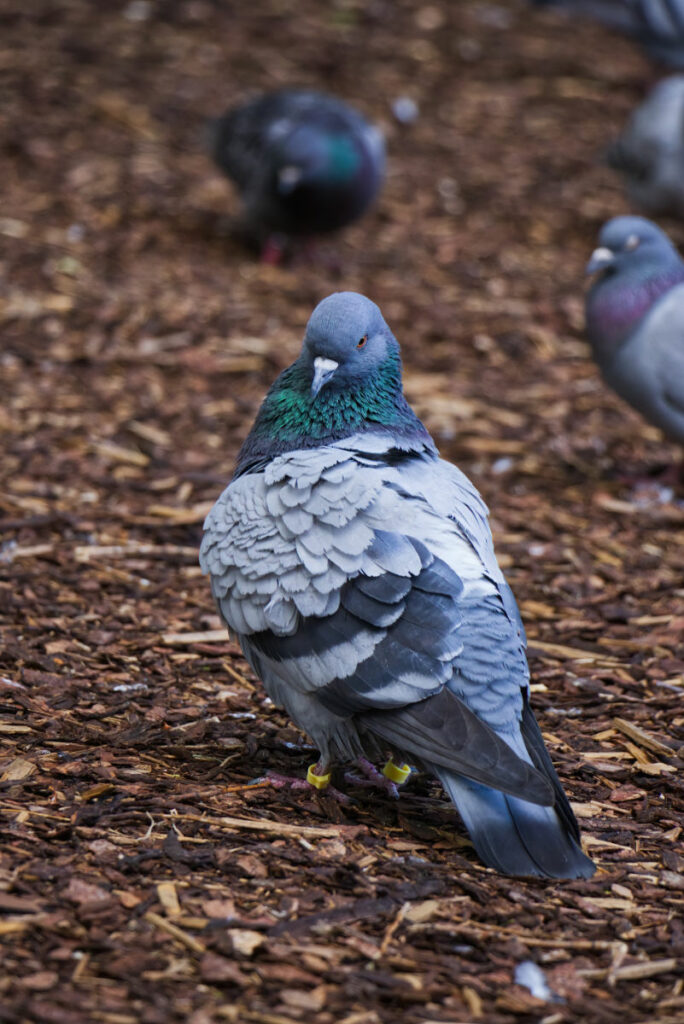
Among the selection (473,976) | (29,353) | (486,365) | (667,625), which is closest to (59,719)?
(473,976)

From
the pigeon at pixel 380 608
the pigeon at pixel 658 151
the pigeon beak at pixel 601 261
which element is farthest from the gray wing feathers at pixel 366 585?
the pigeon at pixel 658 151

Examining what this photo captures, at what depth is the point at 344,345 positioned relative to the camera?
4.26 m

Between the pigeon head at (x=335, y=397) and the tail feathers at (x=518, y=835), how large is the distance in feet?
3.95

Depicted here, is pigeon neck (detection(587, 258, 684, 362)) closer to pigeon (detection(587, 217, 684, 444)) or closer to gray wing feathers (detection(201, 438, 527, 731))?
pigeon (detection(587, 217, 684, 444))

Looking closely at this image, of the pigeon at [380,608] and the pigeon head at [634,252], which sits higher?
the pigeon head at [634,252]

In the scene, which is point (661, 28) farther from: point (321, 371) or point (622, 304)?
point (321, 371)

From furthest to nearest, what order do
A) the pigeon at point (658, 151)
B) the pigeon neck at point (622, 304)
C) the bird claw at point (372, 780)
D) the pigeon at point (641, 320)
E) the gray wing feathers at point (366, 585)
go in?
the pigeon at point (658, 151) < the pigeon neck at point (622, 304) < the pigeon at point (641, 320) < the bird claw at point (372, 780) < the gray wing feathers at point (366, 585)

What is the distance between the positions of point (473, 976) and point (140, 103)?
9.59 metres

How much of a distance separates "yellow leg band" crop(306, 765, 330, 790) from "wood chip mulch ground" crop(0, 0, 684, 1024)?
53 mm

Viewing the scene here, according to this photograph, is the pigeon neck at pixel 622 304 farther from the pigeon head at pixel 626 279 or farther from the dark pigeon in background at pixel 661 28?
the dark pigeon in background at pixel 661 28

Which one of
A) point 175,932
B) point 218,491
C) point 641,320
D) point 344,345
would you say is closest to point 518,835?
point 175,932

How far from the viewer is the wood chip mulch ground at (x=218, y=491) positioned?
325 centimetres

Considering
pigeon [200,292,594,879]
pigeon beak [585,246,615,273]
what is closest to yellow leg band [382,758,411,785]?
pigeon [200,292,594,879]

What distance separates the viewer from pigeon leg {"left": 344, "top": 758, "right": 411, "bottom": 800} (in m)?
4.14
